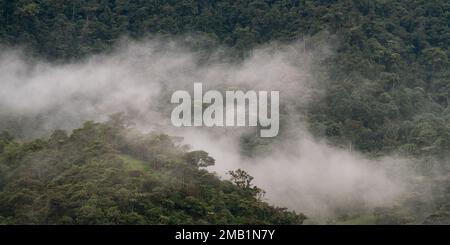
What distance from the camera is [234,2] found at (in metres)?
57.4

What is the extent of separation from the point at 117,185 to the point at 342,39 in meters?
22.3

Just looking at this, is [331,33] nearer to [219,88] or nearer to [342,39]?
[342,39]

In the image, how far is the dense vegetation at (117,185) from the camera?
33594 millimetres

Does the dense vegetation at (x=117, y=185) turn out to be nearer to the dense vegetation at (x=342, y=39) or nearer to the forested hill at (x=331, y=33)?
the dense vegetation at (x=342, y=39)

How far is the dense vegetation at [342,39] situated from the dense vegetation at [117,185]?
4242 millimetres

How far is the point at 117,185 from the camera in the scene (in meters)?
35.3

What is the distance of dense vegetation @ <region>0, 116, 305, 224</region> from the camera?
33594 millimetres

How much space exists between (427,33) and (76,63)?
21.1 metres
